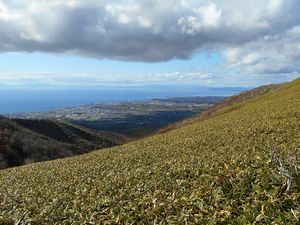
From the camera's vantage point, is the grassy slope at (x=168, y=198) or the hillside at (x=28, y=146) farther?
the hillside at (x=28, y=146)

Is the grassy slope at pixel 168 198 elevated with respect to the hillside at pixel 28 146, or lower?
elevated

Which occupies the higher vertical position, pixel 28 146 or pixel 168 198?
pixel 168 198

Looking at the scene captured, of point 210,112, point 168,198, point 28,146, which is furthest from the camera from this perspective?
point 210,112

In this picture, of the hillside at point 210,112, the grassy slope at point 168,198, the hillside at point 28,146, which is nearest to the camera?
A: the grassy slope at point 168,198

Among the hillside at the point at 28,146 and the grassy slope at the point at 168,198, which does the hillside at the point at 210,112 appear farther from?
the grassy slope at the point at 168,198

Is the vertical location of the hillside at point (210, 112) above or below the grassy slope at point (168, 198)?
below

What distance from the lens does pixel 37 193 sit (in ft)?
65.6

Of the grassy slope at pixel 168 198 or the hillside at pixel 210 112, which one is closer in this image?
the grassy slope at pixel 168 198

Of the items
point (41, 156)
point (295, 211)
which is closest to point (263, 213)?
point (295, 211)

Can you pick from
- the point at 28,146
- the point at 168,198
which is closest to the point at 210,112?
the point at 28,146

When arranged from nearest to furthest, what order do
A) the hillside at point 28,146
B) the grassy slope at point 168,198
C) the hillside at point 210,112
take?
1. the grassy slope at point 168,198
2. the hillside at point 28,146
3. the hillside at point 210,112

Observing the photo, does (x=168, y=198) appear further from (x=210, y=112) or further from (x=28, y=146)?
(x=210, y=112)

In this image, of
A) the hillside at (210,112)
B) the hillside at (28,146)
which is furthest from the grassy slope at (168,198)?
the hillside at (210,112)

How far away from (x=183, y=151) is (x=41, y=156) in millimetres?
56684
